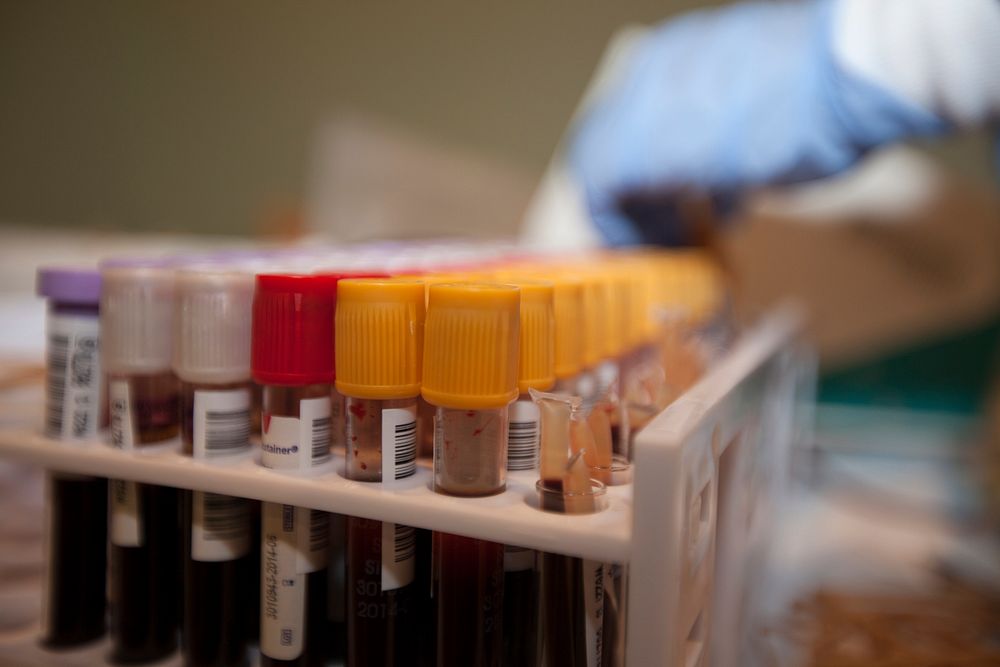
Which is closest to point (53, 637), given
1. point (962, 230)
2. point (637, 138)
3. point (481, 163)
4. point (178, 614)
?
point (178, 614)

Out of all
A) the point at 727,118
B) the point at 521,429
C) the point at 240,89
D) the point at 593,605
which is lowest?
the point at 593,605

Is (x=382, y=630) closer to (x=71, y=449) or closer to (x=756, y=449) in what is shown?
(x=71, y=449)

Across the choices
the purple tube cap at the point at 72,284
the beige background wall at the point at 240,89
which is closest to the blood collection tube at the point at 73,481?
the purple tube cap at the point at 72,284

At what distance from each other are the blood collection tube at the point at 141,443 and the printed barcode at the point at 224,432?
51 millimetres

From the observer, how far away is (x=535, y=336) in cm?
47

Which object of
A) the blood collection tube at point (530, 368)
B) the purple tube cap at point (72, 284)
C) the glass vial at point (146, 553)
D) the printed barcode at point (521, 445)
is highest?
the purple tube cap at point (72, 284)

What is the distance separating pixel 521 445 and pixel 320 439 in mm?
128

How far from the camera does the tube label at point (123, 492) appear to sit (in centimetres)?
50

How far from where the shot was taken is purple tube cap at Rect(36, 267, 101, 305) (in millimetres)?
520

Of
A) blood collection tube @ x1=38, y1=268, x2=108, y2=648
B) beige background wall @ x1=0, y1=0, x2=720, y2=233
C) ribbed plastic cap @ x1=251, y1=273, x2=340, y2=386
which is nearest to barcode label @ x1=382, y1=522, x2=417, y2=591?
ribbed plastic cap @ x1=251, y1=273, x2=340, y2=386

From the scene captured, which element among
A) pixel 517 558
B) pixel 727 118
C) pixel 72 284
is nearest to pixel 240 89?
pixel 727 118

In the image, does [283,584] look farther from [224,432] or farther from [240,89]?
[240,89]

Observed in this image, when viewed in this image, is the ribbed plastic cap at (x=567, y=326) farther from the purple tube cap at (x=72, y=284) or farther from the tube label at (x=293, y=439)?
the purple tube cap at (x=72, y=284)

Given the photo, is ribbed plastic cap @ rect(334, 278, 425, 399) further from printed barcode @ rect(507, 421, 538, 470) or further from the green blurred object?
the green blurred object
